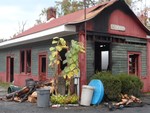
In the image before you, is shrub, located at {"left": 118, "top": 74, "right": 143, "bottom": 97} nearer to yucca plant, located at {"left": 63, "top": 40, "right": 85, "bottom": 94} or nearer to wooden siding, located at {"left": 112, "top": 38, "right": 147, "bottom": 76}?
wooden siding, located at {"left": 112, "top": 38, "right": 147, "bottom": 76}

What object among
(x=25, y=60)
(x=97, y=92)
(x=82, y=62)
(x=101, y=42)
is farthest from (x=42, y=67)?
(x=97, y=92)

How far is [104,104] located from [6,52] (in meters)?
14.1

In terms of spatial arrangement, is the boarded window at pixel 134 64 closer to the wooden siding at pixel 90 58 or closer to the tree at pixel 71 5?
the wooden siding at pixel 90 58

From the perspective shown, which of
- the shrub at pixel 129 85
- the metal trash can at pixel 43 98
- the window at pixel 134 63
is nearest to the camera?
the metal trash can at pixel 43 98

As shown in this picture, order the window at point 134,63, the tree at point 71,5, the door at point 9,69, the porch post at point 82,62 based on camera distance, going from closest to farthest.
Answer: the porch post at point 82,62 → the window at point 134,63 → the door at point 9,69 → the tree at point 71,5

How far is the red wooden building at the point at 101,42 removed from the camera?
14164mm

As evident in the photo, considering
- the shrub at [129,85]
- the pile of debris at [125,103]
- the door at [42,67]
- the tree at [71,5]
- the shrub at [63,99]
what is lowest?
the pile of debris at [125,103]

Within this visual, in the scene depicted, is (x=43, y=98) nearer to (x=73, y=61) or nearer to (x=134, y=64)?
(x=73, y=61)

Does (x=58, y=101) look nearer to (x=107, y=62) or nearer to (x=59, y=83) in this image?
(x=59, y=83)

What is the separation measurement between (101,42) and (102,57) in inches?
110

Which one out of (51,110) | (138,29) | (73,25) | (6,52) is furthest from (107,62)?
(6,52)

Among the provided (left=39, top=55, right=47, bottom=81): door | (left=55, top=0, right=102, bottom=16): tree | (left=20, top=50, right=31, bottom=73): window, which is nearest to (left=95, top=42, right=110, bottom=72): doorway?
(left=39, top=55, right=47, bottom=81): door

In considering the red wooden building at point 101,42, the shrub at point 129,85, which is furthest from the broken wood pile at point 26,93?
the shrub at point 129,85

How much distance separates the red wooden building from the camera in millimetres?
14164
